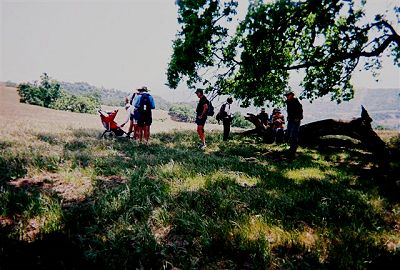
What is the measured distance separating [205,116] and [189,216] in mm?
8249

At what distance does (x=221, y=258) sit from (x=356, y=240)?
2.07 m

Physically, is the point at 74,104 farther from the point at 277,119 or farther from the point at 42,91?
the point at 277,119

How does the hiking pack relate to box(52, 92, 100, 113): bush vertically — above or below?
below

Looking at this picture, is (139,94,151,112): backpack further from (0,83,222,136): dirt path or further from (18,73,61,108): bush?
(18,73,61,108): bush

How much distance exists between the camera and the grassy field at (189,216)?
151 inches

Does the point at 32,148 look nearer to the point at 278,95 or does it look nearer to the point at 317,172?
the point at 317,172

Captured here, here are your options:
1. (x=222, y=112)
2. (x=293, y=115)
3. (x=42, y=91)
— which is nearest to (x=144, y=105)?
(x=222, y=112)

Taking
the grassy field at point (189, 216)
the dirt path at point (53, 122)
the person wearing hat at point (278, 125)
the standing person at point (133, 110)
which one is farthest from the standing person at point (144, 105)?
the person wearing hat at point (278, 125)

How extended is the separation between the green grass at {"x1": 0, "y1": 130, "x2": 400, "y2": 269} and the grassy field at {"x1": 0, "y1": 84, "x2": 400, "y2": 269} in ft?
0.06

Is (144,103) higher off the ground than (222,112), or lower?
higher

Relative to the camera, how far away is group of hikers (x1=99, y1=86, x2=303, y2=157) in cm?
1079

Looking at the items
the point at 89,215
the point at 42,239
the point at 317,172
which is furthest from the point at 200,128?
the point at 42,239

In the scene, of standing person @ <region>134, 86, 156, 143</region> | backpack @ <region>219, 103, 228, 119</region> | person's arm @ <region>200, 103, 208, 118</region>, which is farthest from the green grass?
backpack @ <region>219, 103, 228, 119</region>

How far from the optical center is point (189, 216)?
4844mm
